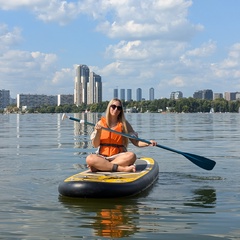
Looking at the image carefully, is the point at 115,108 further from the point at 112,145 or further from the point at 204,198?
the point at 204,198

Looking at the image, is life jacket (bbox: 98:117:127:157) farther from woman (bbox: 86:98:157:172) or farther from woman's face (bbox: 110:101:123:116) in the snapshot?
woman's face (bbox: 110:101:123:116)

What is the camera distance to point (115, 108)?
31.2ft

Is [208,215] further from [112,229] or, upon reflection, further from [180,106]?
[180,106]

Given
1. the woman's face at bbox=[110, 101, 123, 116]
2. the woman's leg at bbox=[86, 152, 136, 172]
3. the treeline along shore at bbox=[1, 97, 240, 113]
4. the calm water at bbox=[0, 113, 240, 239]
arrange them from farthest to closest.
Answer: the treeline along shore at bbox=[1, 97, 240, 113] → the woman's face at bbox=[110, 101, 123, 116] → the woman's leg at bbox=[86, 152, 136, 172] → the calm water at bbox=[0, 113, 240, 239]

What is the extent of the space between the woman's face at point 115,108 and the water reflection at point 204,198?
83.0 inches

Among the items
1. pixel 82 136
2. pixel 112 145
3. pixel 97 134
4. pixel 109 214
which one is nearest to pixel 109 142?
pixel 112 145

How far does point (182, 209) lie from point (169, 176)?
12.0 ft

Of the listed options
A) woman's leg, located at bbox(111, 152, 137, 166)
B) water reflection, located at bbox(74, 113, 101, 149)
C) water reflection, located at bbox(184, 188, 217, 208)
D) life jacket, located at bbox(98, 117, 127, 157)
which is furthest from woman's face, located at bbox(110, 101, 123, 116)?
water reflection, located at bbox(74, 113, 101, 149)

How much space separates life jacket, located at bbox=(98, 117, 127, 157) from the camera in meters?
9.76

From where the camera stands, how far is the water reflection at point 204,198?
8202 mm

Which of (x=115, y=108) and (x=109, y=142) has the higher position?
(x=115, y=108)

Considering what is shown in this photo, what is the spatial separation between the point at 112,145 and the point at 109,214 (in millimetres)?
2589

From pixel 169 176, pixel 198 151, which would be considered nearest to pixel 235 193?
pixel 169 176

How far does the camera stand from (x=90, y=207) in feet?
26.0
